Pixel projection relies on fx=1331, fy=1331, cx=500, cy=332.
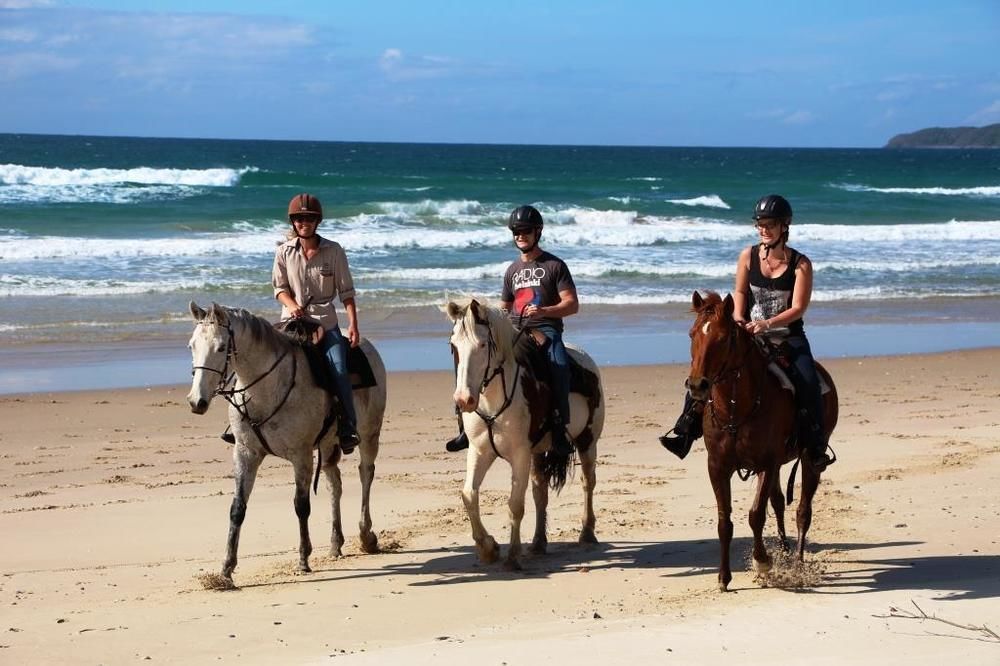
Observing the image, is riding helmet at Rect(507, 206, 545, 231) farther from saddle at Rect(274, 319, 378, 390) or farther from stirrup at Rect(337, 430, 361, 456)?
stirrup at Rect(337, 430, 361, 456)

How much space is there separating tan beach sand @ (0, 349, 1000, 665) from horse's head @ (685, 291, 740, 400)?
44.8 inches

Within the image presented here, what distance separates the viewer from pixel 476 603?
7.16 meters

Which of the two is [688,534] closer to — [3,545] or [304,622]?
[304,622]

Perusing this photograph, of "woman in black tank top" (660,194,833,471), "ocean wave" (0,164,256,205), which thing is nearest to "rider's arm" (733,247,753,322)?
"woman in black tank top" (660,194,833,471)

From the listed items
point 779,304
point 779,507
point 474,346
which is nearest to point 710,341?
point 779,304

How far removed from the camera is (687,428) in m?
7.45

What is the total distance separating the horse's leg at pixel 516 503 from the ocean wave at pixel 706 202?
42.3 metres

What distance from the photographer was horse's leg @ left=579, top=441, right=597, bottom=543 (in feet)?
28.2

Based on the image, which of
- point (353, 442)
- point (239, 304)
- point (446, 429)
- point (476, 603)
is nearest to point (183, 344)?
point (239, 304)

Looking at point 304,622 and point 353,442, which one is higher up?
point 353,442

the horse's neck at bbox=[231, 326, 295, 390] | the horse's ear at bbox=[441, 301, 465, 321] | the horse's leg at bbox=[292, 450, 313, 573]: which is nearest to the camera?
the horse's ear at bbox=[441, 301, 465, 321]

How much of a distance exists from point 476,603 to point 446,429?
5551mm

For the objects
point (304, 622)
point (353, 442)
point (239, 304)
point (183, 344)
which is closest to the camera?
point (304, 622)

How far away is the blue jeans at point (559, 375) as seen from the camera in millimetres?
8086
